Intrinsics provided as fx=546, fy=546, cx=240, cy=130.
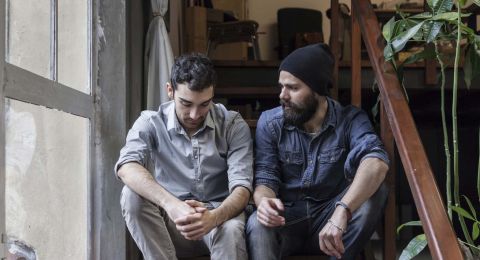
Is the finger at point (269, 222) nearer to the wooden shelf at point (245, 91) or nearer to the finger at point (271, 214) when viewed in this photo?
the finger at point (271, 214)

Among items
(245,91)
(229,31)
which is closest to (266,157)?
(245,91)

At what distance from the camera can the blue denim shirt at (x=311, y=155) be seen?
1944 millimetres

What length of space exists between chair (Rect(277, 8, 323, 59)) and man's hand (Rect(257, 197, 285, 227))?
3907 millimetres

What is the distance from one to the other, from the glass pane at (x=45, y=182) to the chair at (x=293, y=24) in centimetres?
371

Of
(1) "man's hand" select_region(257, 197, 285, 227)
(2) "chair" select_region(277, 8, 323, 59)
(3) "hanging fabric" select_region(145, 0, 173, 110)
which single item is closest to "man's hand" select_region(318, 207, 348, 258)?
(1) "man's hand" select_region(257, 197, 285, 227)

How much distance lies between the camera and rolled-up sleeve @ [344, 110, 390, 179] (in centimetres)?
185

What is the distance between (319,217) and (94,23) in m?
1.17

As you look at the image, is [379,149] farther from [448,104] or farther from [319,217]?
[448,104]

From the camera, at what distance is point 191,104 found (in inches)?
74.6

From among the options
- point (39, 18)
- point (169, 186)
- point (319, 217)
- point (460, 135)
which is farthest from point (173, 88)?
point (460, 135)

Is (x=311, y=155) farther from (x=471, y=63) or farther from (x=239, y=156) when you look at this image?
(x=471, y=63)

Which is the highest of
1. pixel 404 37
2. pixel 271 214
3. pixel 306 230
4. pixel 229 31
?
pixel 229 31

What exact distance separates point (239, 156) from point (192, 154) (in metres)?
0.17

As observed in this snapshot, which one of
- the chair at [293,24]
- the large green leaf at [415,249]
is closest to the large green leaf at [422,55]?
the large green leaf at [415,249]
